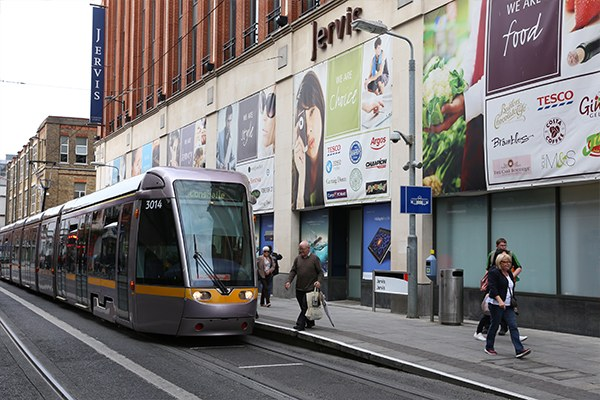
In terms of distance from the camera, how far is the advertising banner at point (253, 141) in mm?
24438

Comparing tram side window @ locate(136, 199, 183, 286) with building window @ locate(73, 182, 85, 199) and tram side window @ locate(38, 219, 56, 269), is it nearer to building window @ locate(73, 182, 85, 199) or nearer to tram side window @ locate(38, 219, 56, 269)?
tram side window @ locate(38, 219, 56, 269)

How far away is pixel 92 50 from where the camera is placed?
45781 millimetres

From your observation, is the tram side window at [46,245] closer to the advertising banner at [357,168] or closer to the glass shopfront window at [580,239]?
the advertising banner at [357,168]

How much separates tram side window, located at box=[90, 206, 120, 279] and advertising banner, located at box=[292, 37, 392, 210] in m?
7.08

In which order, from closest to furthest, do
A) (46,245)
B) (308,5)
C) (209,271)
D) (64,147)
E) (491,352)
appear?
(491,352)
(209,271)
(46,245)
(308,5)
(64,147)

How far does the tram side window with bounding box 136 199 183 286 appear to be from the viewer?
11.7m

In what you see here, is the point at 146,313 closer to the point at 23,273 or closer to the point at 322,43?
the point at 322,43

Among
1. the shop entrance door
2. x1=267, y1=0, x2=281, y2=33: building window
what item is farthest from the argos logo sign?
x1=267, y1=0, x2=281, y2=33: building window

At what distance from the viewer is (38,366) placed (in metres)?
9.69

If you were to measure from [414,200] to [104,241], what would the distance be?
21.6 feet

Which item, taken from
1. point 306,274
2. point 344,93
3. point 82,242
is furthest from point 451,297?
point 82,242

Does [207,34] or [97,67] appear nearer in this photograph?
[207,34]

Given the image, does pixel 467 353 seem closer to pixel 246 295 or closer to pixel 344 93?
pixel 246 295

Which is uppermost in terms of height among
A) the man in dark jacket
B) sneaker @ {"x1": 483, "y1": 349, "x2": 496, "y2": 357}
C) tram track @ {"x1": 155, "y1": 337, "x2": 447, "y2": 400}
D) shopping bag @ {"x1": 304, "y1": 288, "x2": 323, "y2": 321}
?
the man in dark jacket
